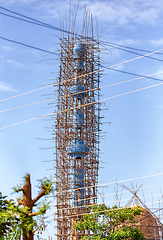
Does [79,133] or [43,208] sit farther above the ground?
[79,133]

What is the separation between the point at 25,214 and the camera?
40.9ft

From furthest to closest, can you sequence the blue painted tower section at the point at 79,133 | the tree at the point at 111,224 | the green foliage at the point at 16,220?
the blue painted tower section at the point at 79,133
the tree at the point at 111,224
the green foliage at the point at 16,220

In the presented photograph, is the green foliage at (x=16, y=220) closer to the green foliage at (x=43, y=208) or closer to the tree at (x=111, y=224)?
the green foliage at (x=43, y=208)

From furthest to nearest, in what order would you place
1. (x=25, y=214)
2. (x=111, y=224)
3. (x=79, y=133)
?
(x=79, y=133) → (x=111, y=224) → (x=25, y=214)

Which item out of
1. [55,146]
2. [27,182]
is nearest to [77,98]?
[55,146]

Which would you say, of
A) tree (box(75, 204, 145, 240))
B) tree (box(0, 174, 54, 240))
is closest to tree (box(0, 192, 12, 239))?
tree (box(0, 174, 54, 240))

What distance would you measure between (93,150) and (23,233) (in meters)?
20.4

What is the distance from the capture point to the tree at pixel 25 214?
12.3m

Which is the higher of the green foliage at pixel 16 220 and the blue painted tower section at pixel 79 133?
the blue painted tower section at pixel 79 133

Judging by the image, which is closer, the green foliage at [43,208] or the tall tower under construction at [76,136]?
the green foliage at [43,208]

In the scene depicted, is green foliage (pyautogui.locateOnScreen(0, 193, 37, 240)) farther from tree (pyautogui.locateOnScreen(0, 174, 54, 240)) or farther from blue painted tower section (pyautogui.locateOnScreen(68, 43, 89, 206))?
blue painted tower section (pyautogui.locateOnScreen(68, 43, 89, 206))

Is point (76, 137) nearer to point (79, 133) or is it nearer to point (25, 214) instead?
point (79, 133)

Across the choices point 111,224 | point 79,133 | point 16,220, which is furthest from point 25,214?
point 79,133

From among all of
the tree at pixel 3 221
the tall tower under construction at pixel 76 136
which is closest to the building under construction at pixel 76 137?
the tall tower under construction at pixel 76 136
